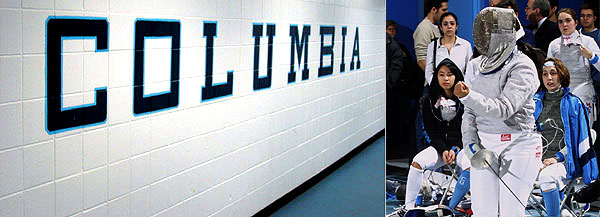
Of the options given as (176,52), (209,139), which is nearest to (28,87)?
(176,52)

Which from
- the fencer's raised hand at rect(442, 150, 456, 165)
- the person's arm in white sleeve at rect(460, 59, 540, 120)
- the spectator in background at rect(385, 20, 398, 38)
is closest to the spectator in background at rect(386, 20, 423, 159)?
the spectator in background at rect(385, 20, 398, 38)

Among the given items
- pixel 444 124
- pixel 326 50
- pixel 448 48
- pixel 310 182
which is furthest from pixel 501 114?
pixel 326 50

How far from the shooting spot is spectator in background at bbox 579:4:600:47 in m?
3.23

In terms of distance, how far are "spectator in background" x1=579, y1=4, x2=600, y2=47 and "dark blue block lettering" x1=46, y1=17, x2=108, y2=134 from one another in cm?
215

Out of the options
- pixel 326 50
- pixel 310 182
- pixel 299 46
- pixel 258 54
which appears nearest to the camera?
pixel 258 54

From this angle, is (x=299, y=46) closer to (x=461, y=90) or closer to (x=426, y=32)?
(x=426, y=32)

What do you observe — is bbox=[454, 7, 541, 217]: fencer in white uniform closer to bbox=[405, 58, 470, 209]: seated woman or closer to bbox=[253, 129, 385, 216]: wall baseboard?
bbox=[405, 58, 470, 209]: seated woman

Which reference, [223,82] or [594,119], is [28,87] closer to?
[223,82]

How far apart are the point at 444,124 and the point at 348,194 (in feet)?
8.63

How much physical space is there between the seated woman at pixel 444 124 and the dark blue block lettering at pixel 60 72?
1.54 meters

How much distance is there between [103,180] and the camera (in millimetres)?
3162

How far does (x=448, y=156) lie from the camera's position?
11.2 ft

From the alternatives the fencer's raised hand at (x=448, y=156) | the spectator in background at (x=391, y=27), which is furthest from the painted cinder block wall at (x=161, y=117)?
the fencer's raised hand at (x=448, y=156)

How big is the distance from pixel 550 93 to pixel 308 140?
3032 mm
